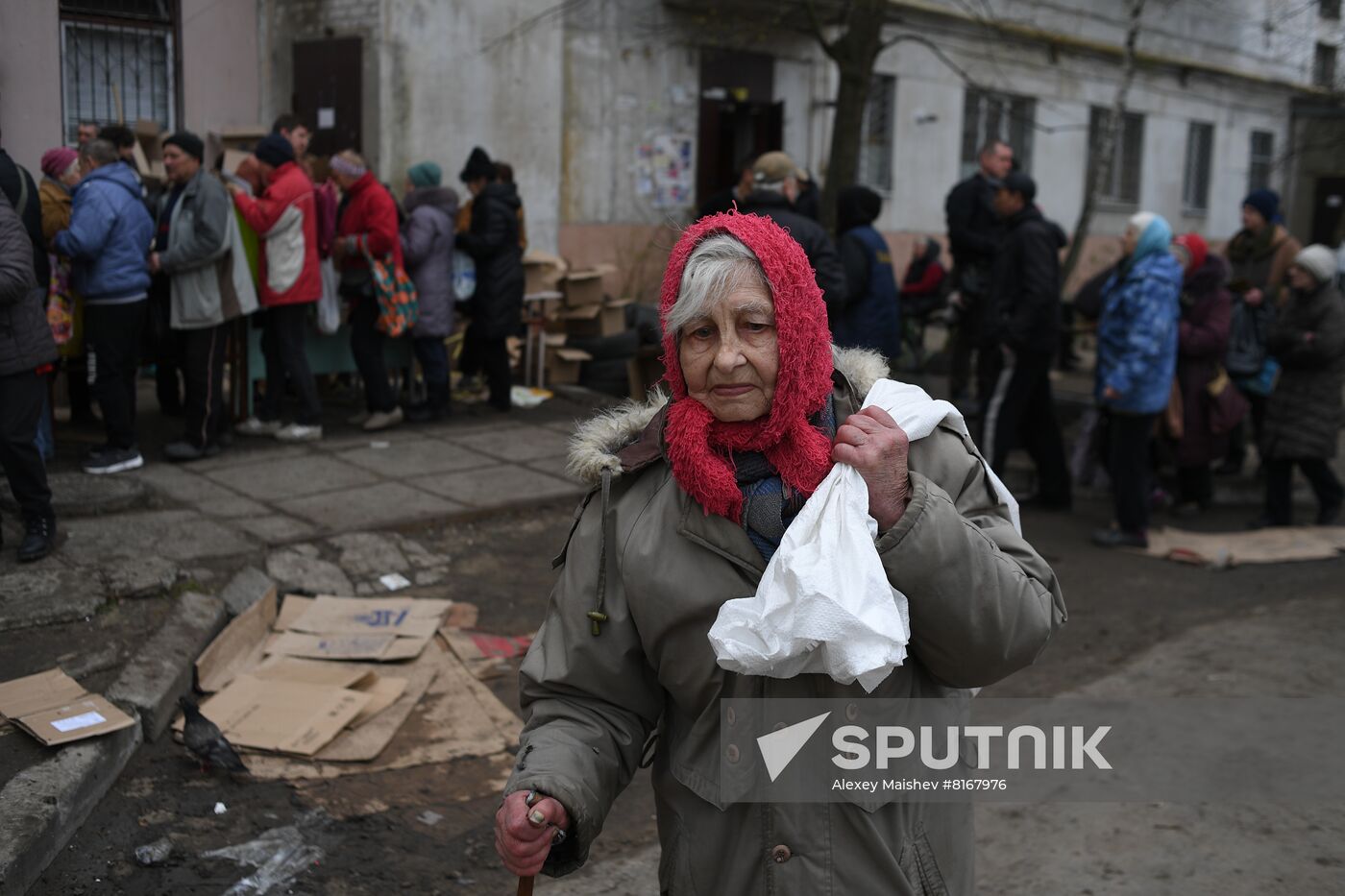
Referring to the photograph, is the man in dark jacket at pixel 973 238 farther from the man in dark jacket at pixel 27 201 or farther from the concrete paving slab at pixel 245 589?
the man in dark jacket at pixel 27 201

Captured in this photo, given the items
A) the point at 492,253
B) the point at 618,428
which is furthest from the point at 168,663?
the point at 492,253

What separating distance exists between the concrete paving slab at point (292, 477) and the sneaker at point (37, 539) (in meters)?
1.41

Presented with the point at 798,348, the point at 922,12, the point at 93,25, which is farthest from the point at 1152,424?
the point at 922,12

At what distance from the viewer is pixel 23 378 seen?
208 inches

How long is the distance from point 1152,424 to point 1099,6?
15915 millimetres

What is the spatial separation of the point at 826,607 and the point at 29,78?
239 inches

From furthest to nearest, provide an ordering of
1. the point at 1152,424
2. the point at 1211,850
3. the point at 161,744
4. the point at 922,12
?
the point at 922,12 → the point at 1152,424 → the point at 161,744 → the point at 1211,850

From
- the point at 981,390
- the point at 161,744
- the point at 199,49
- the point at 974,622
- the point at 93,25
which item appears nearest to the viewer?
the point at 974,622

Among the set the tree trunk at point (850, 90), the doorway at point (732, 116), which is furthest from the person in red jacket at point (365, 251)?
the doorway at point (732, 116)

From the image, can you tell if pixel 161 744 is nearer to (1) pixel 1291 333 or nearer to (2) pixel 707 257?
(2) pixel 707 257

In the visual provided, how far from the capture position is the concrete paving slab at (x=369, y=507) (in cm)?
647

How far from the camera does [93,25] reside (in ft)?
26.0

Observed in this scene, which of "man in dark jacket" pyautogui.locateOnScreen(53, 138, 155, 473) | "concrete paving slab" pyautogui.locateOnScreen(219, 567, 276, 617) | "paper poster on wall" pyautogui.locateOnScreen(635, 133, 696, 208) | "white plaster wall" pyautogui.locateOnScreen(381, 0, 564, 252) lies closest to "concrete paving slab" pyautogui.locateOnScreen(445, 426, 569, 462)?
"man in dark jacket" pyautogui.locateOnScreen(53, 138, 155, 473)

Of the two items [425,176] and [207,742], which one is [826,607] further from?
[425,176]
